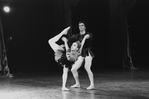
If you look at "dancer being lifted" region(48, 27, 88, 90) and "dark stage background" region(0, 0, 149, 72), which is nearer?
"dancer being lifted" region(48, 27, 88, 90)

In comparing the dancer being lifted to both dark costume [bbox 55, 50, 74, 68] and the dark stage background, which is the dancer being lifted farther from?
the dark stage background

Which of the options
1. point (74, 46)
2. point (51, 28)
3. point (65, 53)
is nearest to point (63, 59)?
point (65, 53)

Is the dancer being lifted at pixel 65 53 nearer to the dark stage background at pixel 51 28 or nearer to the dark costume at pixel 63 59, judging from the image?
the dark costume at pixel 63 59

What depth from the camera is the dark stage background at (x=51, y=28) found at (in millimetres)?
9367

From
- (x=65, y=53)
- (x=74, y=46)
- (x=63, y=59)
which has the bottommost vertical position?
(x=63, y=59)

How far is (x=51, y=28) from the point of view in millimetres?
9938

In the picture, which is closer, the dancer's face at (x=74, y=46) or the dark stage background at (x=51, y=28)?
the dancer's face at (x=74, y=46)

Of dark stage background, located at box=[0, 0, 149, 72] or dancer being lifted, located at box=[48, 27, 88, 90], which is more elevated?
dark stage background, located at box=[0, 0, 149, 72]

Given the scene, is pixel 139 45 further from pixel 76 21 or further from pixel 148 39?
pixel 76 21

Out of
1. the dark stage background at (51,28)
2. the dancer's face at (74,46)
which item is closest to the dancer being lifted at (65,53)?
the dancer's face at (74,46)

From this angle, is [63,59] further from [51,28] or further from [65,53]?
[51,28]

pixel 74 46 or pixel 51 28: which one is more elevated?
pixel 51 28

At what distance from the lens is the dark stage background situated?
937 centimetres

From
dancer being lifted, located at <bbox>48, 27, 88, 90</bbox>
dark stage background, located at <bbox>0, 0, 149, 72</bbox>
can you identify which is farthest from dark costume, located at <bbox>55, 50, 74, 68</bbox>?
dark stage background, located at <bbox>0, 0, 149, 72</bbox>
